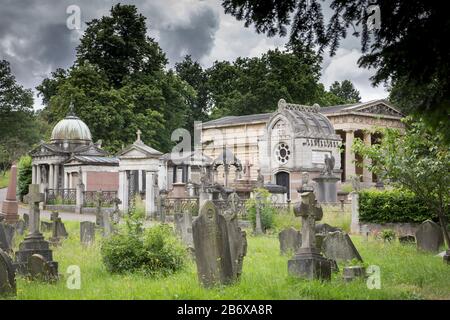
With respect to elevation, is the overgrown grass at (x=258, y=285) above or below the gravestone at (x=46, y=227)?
Answer: below

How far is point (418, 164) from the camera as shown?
49.8ft

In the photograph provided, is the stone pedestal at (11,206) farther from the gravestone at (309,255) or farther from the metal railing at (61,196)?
the gravestone at (309,255)

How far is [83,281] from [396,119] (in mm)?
46517

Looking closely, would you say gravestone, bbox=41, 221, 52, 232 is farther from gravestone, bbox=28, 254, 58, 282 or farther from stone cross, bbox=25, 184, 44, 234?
gravestone, bbox=28, 254, 58, 282

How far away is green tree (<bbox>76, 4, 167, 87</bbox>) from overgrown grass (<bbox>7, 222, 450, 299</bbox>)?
124 ft

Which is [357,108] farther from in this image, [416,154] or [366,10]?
[366,10]

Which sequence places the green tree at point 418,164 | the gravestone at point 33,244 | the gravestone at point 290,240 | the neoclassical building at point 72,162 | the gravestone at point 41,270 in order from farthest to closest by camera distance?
1. the neoclassical building at point 72,162
2. the green tree at point 418,164
3. the gravestone at point 290,240
4. the gravestone at point 33,244
5. the gravestone at point 41,270

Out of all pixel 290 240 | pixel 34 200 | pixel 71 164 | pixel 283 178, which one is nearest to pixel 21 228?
pixel 34 200

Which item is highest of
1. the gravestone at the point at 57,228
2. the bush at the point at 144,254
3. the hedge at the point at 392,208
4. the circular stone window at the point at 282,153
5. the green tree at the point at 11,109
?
the green tree at the point at 11,109

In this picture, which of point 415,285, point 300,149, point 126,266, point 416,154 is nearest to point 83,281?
point 126,266

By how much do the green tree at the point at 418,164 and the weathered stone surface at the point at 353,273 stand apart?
530 cm

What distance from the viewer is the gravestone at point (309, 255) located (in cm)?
1016

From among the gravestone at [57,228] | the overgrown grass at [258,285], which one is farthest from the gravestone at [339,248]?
the gravestone at [57,228]

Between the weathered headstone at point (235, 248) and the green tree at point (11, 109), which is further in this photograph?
the green tree at point (11, 109)
